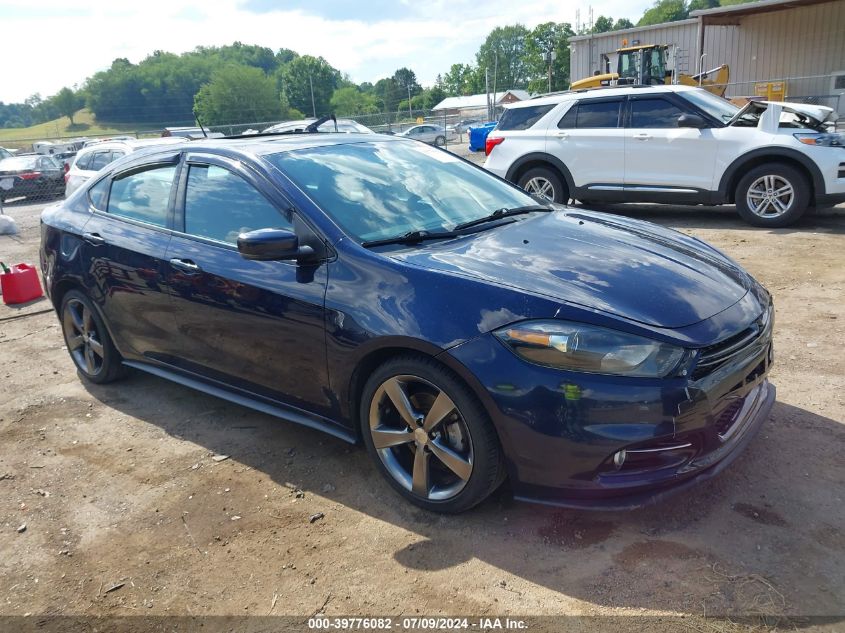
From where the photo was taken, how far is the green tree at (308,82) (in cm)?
9800

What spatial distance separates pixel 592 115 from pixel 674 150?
4.32 ft

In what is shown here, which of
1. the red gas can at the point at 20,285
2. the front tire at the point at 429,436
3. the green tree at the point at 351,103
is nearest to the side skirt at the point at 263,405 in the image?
the front tire at the point at 429,436

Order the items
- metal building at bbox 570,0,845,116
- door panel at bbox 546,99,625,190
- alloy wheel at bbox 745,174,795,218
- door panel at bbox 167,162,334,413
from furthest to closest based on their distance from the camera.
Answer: metal building at bbox 570,0,845,116
door panel at bbox 546,99,625,190
alloy wheel at bbox 745,174,795,218
door panel at bbox 167,162,334,413

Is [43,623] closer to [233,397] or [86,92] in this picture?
[233,397]

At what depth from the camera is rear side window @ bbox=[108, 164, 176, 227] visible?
3963 mm

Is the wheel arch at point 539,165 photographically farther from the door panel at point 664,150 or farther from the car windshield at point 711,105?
the car windshield at point 711,105

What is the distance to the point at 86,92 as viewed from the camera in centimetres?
9500

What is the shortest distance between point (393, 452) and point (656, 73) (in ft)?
75.5

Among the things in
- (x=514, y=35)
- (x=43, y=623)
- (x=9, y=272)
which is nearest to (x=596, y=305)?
(x=43, y=623)

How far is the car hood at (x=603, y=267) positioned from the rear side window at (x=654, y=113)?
19.3 feet

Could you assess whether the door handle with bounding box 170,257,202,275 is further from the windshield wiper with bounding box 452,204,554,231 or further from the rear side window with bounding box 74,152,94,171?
the rear side window with bounding box 74,152,94,171

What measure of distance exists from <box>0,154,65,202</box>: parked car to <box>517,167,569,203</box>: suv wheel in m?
15.0

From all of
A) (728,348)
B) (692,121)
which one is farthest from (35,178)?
(728,348)

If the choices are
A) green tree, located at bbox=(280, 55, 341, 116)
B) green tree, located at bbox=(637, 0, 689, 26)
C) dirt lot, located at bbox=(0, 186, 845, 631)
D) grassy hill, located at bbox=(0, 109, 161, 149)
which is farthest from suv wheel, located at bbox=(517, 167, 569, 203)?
green tree, located at bbox=(637, 0, 689, 26)
